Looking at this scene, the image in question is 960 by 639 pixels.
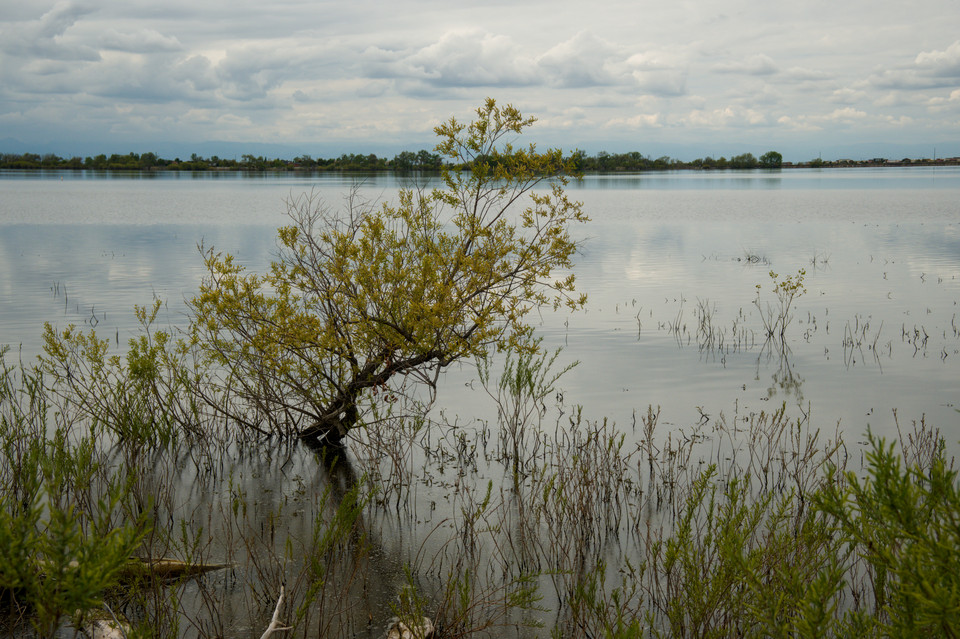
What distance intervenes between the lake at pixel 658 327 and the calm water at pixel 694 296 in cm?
7

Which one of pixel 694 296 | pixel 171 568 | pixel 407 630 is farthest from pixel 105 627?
pixel 694 296

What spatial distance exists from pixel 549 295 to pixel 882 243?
1680 centimetres

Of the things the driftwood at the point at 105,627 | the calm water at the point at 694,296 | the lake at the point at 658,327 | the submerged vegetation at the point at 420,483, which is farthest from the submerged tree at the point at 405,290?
the driftwood at the point at 105,627

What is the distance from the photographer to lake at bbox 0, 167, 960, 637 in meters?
9.18

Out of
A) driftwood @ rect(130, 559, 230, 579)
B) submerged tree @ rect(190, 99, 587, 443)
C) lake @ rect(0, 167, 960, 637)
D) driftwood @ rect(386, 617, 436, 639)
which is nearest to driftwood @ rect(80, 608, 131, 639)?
driftwood @ rect(130, 559, 230, 579)

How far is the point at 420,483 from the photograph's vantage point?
8969 millimetres

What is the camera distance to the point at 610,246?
3225 centimetres

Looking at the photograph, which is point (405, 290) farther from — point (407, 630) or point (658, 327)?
point (658, 327)

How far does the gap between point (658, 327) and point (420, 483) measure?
9.46 m

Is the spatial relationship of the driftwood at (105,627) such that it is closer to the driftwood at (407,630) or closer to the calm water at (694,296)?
the driftwood at (407,630)

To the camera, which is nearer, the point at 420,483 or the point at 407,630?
the point at 407,630

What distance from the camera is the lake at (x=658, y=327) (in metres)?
9.18

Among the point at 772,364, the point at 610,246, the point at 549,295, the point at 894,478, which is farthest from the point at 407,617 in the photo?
the point at 610,246

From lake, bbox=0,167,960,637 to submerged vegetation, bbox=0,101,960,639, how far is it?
12 centimetres
